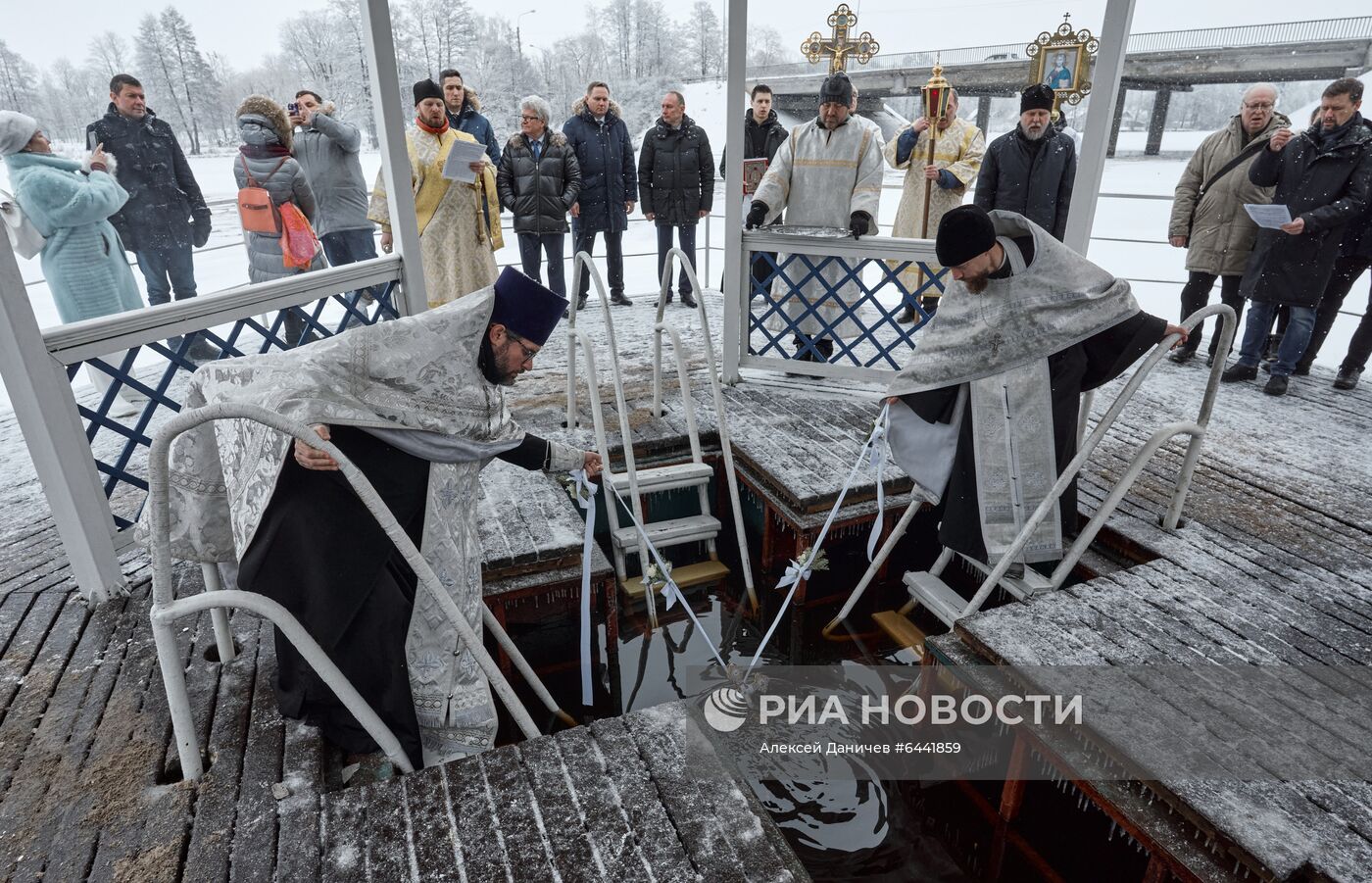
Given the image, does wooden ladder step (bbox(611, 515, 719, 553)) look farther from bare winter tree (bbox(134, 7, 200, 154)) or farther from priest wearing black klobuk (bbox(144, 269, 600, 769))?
bare winter tree (bbox(134, 7, 200, 154))

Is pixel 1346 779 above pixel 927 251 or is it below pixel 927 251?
below

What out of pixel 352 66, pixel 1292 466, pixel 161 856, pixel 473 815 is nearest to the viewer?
pixel 161 856

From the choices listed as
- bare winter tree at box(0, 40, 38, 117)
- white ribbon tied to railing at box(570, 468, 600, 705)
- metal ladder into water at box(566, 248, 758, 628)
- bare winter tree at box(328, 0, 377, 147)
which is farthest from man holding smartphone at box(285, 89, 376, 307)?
white ribbon tied to railing at box(570, 468, 600, 705)

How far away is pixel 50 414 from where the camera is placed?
261cm

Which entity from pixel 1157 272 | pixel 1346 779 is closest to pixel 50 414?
pixel 1346 779

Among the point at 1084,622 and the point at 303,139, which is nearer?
the point at 1084,622

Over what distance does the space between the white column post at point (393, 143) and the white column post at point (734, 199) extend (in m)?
1.80

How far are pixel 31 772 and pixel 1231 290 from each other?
6541mm

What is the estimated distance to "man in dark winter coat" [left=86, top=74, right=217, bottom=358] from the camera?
452cm

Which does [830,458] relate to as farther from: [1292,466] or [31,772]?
[31,772]

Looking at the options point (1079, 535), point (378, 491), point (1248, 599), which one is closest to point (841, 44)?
point (1079, 535)

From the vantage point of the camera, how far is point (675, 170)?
6215 millimetres

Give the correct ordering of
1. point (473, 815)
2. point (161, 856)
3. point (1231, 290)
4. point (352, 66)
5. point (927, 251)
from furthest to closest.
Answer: point (352, 66) < point (1231, 290) < point (927, 251) < point (473, 815) < point (161, 856)

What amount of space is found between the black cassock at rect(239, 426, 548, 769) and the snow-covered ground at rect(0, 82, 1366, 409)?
307 cm
